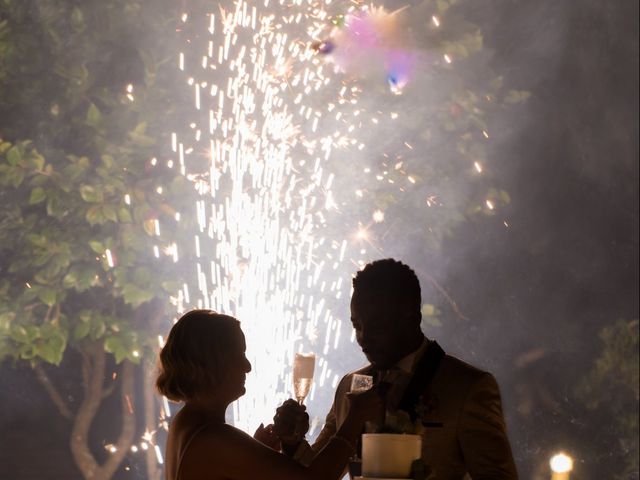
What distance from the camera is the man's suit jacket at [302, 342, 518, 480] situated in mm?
2242

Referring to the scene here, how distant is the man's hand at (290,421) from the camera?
7.63 feet

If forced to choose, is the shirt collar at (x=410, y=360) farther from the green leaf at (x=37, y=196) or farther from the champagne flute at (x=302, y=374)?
the green leaf at (x=37, y=196)

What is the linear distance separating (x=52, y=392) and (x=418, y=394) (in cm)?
616

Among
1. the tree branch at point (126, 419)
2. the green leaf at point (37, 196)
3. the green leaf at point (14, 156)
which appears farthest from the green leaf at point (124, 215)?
the tree branch at point (126, 419)

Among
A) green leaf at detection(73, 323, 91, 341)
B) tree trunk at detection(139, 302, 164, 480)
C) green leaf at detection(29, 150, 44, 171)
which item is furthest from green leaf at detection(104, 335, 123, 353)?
green leaf at detection(29, 150, 44, 171)

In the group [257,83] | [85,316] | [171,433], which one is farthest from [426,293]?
[171,433]

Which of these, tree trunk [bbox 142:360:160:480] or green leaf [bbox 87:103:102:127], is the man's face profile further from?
tree trunk [bbox 142:360:160:480]

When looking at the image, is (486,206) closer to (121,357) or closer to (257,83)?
(257,83)

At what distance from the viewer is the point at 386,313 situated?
2.48 meters

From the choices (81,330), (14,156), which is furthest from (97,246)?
(14,156)

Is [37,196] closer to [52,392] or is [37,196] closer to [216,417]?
[52,392]

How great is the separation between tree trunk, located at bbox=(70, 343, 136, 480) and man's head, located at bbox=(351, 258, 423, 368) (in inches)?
223

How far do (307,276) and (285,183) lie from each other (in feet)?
2.69

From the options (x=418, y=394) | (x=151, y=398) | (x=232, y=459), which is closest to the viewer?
(x=232, y=459)
